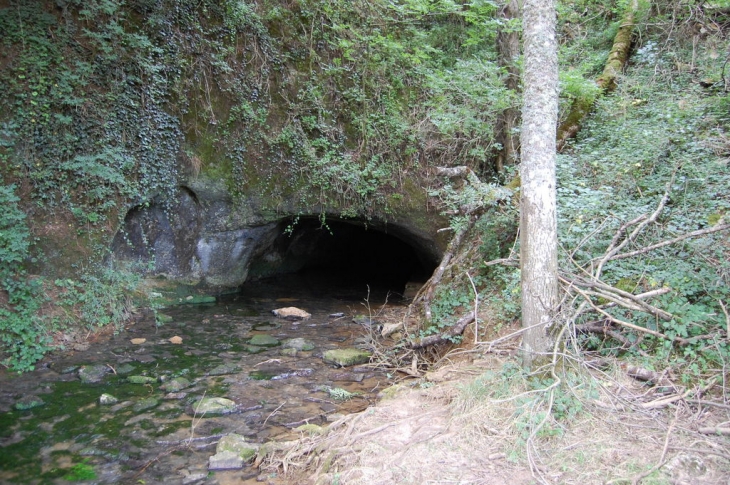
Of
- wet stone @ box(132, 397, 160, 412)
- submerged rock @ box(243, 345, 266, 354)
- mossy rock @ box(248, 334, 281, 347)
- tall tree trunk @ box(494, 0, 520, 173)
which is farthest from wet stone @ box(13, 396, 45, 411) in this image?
tall tree trunk @ box(494, 0, 520, 173)

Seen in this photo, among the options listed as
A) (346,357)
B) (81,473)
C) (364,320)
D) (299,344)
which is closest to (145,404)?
(81,473)

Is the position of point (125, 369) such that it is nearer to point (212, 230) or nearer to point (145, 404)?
point (145, 404)

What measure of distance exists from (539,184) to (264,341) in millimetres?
4779

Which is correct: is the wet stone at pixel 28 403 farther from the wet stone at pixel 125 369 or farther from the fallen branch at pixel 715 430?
the fallen branch at pixel 715 430

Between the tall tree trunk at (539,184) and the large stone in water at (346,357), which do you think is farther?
the large stone in water at (346,357)

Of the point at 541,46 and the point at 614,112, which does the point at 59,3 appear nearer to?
the point at 541,46

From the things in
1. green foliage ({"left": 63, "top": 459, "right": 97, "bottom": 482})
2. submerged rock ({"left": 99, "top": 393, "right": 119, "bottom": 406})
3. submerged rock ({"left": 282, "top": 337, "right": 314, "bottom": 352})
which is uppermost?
green foliage ({"left": 63, "top": 459, "right": 97, "bottom": 482})

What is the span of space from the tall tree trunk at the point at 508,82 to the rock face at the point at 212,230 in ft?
5.95

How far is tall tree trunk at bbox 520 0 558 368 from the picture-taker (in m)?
3.76

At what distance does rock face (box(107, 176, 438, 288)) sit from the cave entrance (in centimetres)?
56

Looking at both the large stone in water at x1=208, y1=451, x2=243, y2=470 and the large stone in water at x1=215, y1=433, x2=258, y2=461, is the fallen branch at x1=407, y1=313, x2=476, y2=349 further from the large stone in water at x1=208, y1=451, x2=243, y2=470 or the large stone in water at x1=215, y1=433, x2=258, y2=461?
the large stone in water at x1=208, y1=451, x2=243, y2=470

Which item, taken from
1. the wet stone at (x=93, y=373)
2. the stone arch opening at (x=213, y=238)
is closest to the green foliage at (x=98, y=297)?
the stone arch opening at (x=213, y=238)

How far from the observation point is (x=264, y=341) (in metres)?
6.91

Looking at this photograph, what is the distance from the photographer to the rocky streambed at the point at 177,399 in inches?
152
